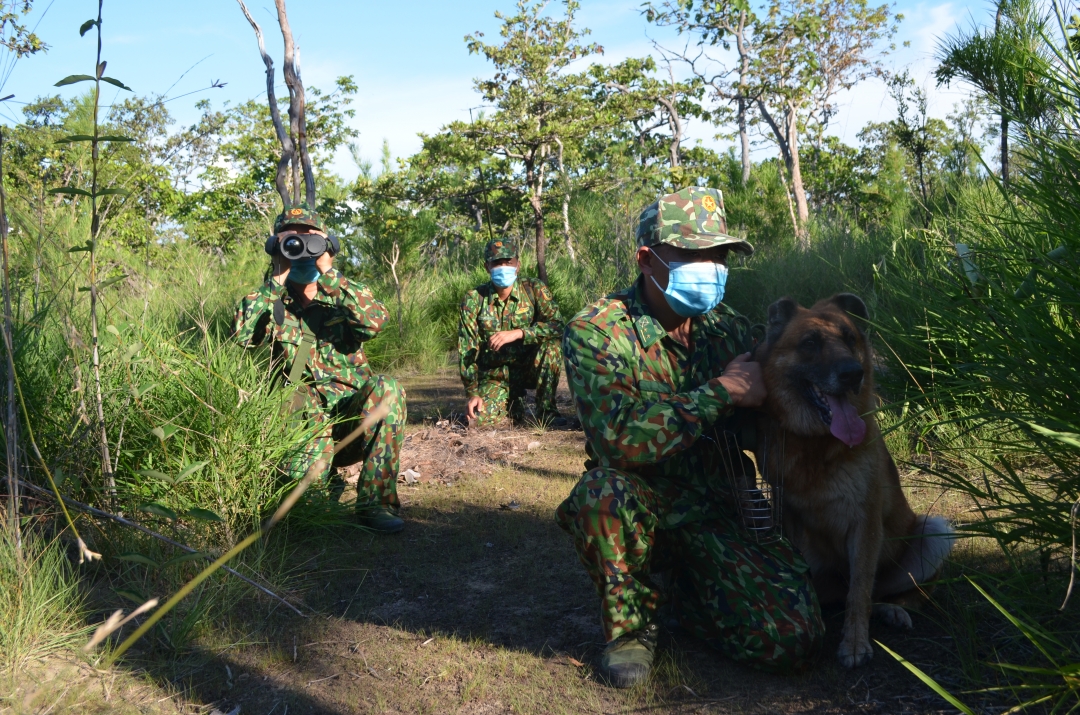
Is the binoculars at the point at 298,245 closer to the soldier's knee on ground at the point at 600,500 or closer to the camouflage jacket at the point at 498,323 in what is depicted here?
the soldier's knee on ground at the point at 600,500

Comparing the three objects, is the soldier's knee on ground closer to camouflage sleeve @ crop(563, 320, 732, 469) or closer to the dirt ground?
camouflage sleeve @ crop(563, 320, 732, 469)

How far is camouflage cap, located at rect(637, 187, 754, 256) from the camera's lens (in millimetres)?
3053

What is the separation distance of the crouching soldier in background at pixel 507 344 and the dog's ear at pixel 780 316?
4390 mm

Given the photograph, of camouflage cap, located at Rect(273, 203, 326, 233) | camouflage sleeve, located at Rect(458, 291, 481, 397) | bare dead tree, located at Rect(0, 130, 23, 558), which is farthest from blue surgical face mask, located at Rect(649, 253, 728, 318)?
camouflage sleeve, located at Rect(458, 291, 481, 397)

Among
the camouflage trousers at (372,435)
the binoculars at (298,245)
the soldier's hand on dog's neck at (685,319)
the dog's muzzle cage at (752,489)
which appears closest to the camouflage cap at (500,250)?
the binoculars at (298,245)

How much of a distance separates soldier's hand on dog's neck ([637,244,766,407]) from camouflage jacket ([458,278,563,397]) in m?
4.45

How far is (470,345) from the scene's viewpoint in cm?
784

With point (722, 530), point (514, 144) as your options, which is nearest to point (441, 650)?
point (722, 530)

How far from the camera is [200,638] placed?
3.10 metres

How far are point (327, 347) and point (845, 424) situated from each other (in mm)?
3124

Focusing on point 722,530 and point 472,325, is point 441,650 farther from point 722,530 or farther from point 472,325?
point 472,325

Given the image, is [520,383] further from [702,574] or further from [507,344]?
[702,574]

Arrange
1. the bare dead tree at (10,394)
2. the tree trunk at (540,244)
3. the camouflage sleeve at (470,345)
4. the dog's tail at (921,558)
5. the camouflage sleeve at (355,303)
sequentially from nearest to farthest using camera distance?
the bare dead tree at (10,394), the dog's tail at (921,558), the camouflage sleeve at (355,303), the camouflage sleeve at (470,345), the tree trunk at (540,244)

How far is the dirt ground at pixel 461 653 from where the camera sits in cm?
267
